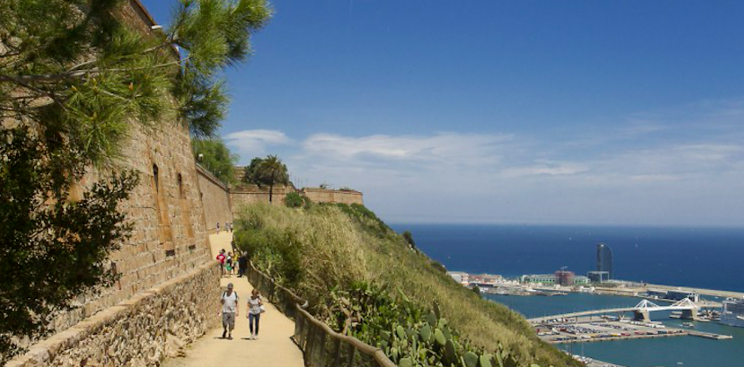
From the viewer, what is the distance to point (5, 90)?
18.4 feet

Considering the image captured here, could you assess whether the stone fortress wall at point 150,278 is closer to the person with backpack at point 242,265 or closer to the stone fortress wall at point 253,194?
the person with backpack at point 242,265

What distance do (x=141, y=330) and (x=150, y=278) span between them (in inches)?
53.6

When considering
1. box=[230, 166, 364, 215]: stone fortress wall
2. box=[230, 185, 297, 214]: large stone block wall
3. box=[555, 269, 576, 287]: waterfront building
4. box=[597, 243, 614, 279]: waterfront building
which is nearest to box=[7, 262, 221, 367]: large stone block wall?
box=[230, 166, 364, 215]: stone fortress wall

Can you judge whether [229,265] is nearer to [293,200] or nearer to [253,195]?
[253,195]

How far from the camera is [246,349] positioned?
46.3ft

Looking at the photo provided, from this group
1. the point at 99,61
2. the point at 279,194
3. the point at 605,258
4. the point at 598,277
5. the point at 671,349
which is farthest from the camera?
the point at 605,258

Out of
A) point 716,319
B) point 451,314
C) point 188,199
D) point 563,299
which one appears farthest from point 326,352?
point 563,299

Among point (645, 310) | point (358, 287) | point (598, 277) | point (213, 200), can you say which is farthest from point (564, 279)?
point (358, 287)

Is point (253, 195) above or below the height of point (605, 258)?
above

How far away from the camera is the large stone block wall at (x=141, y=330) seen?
6812 millimetres

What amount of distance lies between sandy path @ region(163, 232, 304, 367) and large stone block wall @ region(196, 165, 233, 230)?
946 inches

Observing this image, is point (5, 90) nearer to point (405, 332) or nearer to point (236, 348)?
point (405, 332)

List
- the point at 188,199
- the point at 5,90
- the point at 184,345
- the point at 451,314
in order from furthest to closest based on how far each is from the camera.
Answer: the point at 451,314, the point at 188,199, the point at 184,345, the point at 5,90

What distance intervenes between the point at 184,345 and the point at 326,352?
180 inches
